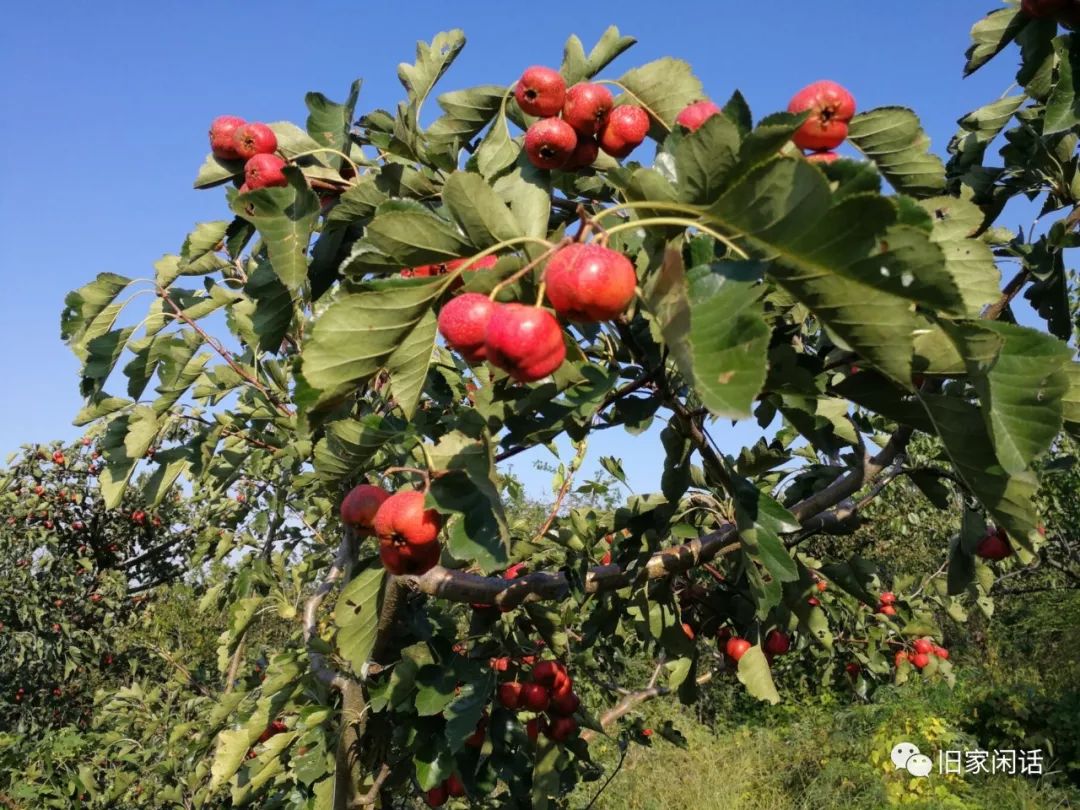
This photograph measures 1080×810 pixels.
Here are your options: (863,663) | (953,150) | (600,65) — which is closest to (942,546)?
(863,663)

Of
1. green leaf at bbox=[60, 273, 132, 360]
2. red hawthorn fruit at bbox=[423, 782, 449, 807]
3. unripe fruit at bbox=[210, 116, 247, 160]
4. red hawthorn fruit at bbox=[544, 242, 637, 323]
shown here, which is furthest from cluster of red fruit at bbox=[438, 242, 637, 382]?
red hawthorn fruit at bbox=[423, 782, 449, 807]

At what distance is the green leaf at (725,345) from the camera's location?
68 cm

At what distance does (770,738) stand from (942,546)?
3.69 meters

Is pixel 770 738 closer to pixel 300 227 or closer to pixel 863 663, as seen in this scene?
pixel 863 663

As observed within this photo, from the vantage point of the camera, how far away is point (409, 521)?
123 centimetres

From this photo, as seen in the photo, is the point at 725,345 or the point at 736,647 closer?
the point at 725,345

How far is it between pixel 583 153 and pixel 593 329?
0.97 ft

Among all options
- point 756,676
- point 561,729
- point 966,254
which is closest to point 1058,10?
point 966,254

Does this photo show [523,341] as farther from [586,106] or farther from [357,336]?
[586,106]

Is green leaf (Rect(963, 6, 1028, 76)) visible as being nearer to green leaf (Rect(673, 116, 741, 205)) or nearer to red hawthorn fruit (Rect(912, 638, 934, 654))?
green leaf (Rect(673, 116, 741, 205))

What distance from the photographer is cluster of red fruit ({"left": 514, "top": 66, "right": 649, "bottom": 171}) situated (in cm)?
117

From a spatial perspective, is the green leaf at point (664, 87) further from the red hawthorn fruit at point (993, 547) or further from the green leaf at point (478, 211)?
the red hawthorn fruit at point (993, 547)

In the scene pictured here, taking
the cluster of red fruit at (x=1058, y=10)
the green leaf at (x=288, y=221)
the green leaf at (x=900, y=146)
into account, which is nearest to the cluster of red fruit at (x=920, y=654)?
the cluster of red fruit at (x=1058, y=10)

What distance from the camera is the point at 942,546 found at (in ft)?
35.0
